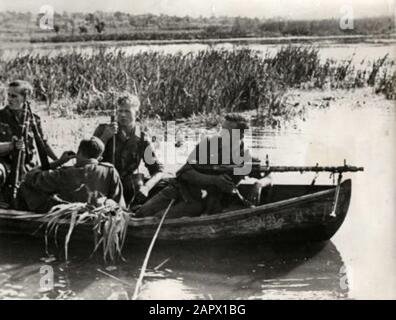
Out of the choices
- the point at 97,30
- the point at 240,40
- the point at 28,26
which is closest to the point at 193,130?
the point at 240,40

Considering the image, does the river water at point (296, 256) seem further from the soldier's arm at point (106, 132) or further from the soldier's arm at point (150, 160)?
the soldier's arm at point (106, 132)

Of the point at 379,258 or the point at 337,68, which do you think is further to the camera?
the point at 337,68

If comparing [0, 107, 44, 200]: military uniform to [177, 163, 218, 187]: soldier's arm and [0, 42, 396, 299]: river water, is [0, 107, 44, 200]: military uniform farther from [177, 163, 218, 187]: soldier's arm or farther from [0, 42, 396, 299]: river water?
[177, 163, 218, 187]: soldier's arm

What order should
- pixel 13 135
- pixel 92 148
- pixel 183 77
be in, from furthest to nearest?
pixel 183 77, pixel 13 135, pixel 92 148

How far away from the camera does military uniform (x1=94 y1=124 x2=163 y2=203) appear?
4.21m

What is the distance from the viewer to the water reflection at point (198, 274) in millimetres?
3965

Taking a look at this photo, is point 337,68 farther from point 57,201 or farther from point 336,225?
point 57,201

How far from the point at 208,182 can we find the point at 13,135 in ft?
4.44

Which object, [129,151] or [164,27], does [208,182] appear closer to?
[129,151]

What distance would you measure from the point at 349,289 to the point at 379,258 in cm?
28

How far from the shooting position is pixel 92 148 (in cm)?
→ 400

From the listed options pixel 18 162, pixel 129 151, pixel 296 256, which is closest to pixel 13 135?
pixel 18 162

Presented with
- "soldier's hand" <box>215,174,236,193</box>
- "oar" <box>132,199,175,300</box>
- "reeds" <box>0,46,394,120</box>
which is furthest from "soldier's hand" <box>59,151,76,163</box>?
"soldier's hand" <box>215,174,236,193</box>

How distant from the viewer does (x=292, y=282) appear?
13.1ft
